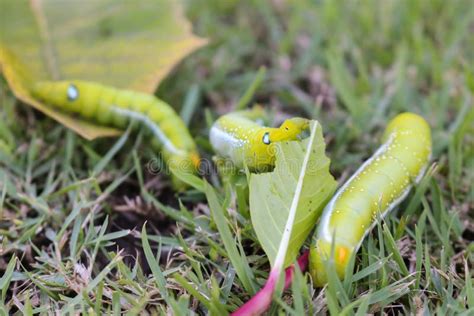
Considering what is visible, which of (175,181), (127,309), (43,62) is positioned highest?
(43,62)

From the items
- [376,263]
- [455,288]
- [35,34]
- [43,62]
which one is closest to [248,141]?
[376,263]

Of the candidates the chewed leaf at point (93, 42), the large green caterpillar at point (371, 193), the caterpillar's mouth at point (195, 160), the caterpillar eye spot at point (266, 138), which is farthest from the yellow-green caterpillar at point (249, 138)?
the chewed leaf at point (93, 42)

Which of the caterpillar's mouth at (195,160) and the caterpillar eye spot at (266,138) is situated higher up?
the caterpillar eye spot at (266,138)

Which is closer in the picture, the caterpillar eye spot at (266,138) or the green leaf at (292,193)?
the green leaf at (292,193)

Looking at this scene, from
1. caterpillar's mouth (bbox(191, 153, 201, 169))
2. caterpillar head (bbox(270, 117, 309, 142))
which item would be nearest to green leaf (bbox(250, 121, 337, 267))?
caterpillar head (bbox(270, 117, 309, 142))

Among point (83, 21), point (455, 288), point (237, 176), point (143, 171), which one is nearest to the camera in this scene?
point (455, 288)

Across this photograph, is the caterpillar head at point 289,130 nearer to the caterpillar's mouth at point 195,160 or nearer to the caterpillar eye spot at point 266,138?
the caterpillar eye spot at point 266,138

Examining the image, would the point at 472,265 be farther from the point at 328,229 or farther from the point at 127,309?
the point at 127,309
